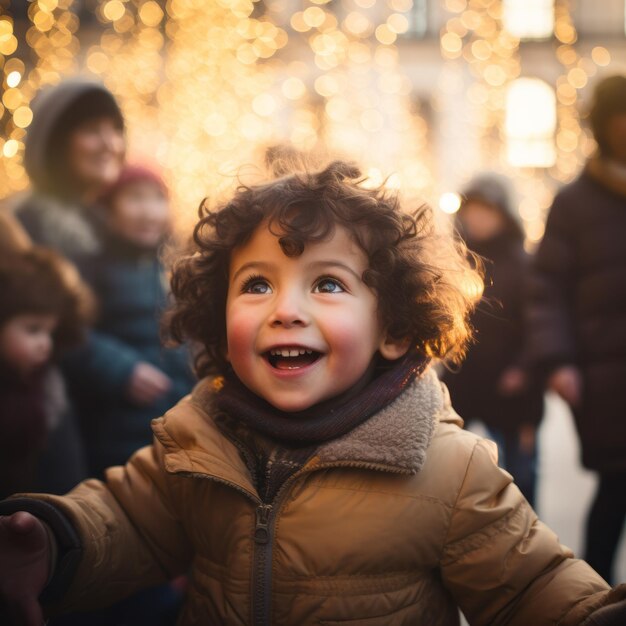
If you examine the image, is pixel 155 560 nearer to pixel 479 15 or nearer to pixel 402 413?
pixel 402 413

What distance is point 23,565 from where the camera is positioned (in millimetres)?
1438

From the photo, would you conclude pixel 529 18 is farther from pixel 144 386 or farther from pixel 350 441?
pixel 350 441

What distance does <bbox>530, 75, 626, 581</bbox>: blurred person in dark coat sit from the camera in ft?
9.95

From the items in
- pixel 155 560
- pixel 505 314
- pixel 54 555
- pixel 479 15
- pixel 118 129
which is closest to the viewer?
pixel 54 555

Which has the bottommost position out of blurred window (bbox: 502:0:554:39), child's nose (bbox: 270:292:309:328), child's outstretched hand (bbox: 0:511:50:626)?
child's outstretched hand (bbox: 0:511:50:626)

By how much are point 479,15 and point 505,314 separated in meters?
12.7

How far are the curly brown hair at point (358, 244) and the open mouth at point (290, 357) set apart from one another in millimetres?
195

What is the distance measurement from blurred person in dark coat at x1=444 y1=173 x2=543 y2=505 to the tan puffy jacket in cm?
243

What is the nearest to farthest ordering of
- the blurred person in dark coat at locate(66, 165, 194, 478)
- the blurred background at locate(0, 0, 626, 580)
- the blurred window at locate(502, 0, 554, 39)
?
the blurred person in dark coat at locate(66, 165, 194, 478)
the blurred background at locate(0, 0, 626, 580)
the blurred window at locate(502, 0, 554, 39)

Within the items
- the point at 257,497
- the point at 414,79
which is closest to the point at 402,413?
the point at 257,497

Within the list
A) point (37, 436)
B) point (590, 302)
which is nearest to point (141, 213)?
point (37, 436)

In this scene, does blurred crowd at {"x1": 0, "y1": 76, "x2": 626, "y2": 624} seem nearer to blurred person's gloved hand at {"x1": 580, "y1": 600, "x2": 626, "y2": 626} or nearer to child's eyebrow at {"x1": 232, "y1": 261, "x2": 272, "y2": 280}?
A: child's eyebrow at {"x1": 232, "y1": 261, "x2": 272, "y2": 280}

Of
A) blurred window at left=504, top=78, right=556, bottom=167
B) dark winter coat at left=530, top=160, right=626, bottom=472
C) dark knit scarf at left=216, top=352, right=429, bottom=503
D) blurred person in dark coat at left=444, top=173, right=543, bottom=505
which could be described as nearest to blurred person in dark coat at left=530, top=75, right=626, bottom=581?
dark winter coat at left=530, top=160, right=626, bottom=472

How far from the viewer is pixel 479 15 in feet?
49.5
